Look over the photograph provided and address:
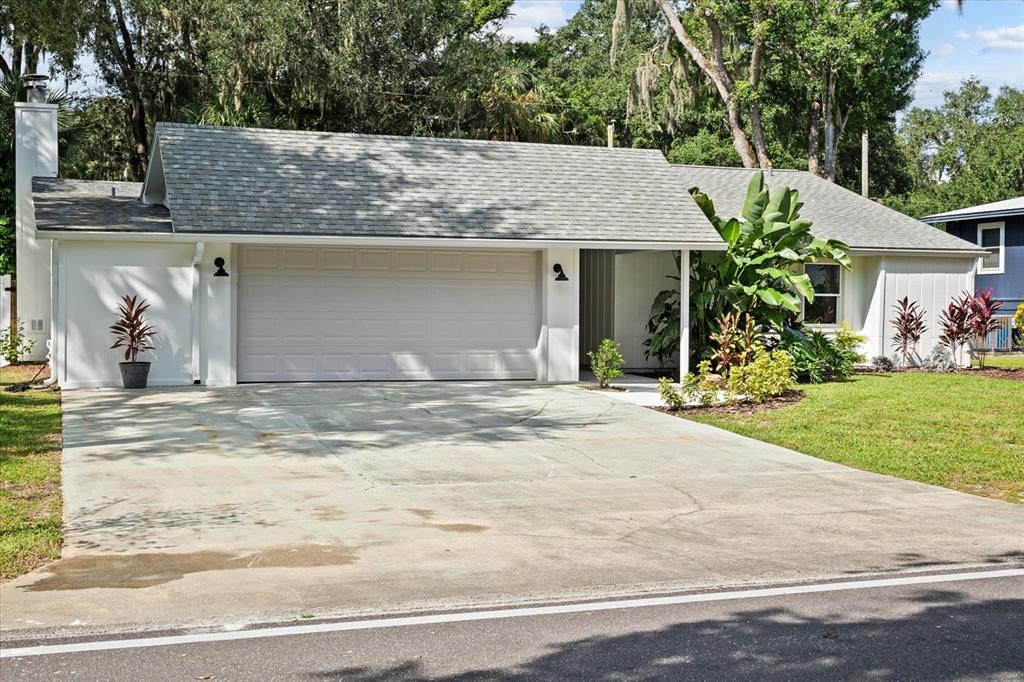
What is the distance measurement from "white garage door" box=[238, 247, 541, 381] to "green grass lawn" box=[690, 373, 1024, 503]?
5.09 metres

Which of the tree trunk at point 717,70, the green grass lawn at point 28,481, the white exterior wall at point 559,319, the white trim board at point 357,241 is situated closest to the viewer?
the green grass lawn at point 28,481

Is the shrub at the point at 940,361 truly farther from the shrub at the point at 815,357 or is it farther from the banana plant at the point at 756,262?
the banana plant at the point at 756,262

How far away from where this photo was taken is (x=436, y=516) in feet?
28.6

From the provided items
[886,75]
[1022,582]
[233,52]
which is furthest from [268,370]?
[886,75]

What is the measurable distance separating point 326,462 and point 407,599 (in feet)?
16.3

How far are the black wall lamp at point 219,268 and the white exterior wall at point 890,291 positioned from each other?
12965 mm

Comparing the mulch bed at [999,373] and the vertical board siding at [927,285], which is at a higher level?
the vertical board siding at [927,285]

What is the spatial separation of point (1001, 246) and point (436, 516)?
2595cm

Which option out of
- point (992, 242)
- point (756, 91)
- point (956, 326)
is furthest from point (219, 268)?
point (992, 242)

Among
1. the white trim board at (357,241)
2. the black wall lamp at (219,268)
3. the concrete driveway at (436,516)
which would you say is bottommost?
the concrete driveway at (436,516)

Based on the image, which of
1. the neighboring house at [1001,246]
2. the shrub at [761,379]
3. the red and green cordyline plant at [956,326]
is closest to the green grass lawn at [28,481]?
the shrub at [761,379]

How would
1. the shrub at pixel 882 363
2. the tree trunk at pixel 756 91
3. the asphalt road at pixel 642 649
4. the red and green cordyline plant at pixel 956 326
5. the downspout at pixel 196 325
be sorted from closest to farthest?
the asphalt road at pixel 642 649
the downspout at pixel 196 325
the red and green cordyline plant at pixel 956 326
the shrub at pixel 882 363
the tree trunk at pixel 756 91

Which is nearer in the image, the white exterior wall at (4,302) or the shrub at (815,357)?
the shrub at (815,357)

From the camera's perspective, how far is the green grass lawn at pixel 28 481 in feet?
23.5
